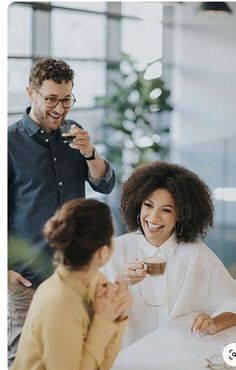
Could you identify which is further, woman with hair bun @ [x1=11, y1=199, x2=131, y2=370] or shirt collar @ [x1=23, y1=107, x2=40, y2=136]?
shirt collar @ [x1=23, y1=107, x2=40, y2=136]

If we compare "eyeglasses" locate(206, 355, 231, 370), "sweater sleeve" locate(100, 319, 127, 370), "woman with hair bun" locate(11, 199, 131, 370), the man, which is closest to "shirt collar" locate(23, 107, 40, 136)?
the man

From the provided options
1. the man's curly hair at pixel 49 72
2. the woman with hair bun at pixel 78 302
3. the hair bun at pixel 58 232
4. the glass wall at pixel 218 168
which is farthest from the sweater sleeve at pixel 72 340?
the man's curly hair at pixel 49 72

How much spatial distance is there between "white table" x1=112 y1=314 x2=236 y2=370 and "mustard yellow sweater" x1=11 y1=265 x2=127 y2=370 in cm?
6

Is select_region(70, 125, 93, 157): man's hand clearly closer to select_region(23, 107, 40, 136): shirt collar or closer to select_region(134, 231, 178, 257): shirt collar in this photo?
select_region(23, 107, 40, 136): shirt collar

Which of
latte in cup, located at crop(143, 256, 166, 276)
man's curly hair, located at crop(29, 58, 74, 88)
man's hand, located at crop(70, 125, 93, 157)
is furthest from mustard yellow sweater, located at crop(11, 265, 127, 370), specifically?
man's curly hair, located at crop(29, 58, 74, 88)

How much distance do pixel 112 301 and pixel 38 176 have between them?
10.4 inches

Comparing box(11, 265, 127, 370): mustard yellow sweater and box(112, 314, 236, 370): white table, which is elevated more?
box(11, 265, 127, 370): mustard yellow sweater

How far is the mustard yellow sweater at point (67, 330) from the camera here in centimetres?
119

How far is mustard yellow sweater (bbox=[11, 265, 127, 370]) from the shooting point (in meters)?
1.19

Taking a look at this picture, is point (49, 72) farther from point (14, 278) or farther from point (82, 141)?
point (14, 278)

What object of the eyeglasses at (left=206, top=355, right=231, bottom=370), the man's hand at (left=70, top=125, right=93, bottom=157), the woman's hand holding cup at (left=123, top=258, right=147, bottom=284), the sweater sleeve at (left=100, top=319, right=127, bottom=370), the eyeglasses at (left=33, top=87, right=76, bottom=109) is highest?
the eyeglasses at (left=33, top=87, right=76, bottom=109)

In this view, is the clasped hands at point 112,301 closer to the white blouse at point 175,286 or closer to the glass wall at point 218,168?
the white blouse at point 175,286

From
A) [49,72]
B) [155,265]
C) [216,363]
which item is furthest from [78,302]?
[49,72]

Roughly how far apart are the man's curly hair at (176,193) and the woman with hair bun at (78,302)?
0.08 m
